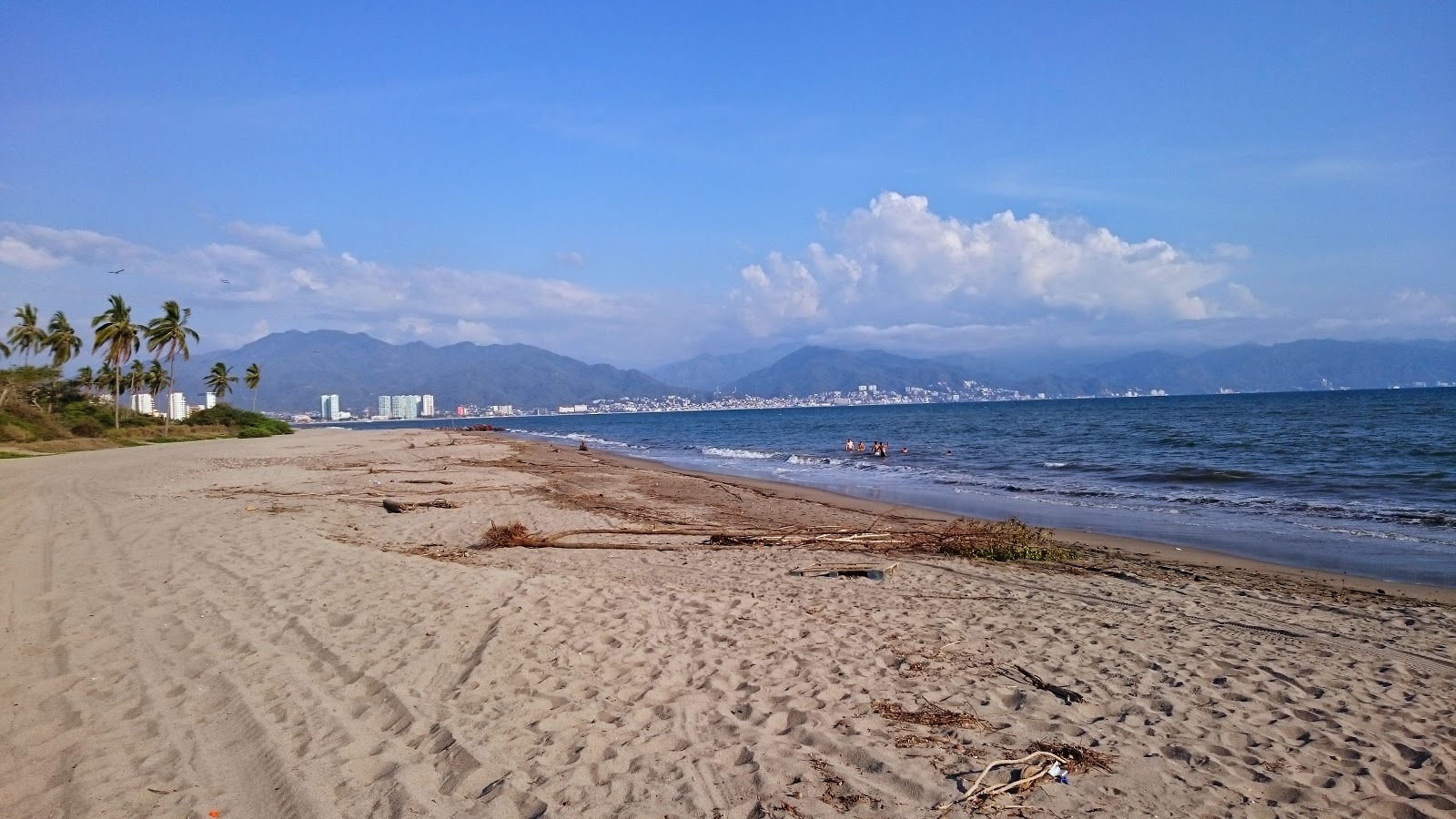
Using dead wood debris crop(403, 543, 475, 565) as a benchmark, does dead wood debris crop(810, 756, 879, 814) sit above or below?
above

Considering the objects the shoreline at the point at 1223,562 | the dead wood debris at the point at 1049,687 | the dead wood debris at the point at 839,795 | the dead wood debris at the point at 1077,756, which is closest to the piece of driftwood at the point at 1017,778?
the dead wood debris at the point at 1077,756

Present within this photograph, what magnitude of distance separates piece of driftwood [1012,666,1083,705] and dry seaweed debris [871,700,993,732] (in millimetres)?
760

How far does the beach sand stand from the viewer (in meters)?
3.83

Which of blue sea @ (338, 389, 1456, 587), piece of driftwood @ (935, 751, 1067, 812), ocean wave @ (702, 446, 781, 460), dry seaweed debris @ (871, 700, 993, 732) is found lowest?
ocean wave @ (702, 446, 781, 460)

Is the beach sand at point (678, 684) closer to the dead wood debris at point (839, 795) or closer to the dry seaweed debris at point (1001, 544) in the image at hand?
the dead wood debris at point (839, 795)

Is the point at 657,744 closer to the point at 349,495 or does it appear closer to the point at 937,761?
the point at 937,761

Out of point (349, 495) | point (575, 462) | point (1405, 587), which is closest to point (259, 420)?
point (575, 462)

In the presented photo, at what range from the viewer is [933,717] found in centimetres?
470

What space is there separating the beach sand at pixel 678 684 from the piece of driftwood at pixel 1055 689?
4 centimetres

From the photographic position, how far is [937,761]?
13.5 feet

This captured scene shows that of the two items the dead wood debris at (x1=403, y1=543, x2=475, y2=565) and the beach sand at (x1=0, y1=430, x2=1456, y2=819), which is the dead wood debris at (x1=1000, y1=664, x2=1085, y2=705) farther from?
the dead wood debris at (x1=403, y1=543, x2=475, y2=565)

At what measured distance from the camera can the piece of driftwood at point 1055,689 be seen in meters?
5.04

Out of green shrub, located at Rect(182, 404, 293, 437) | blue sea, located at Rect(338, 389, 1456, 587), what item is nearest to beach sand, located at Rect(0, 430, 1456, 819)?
blue sea, located at Rect(338, 389, 1456, 587)

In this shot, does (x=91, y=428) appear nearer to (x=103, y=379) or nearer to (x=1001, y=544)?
(x=103, y=379)
